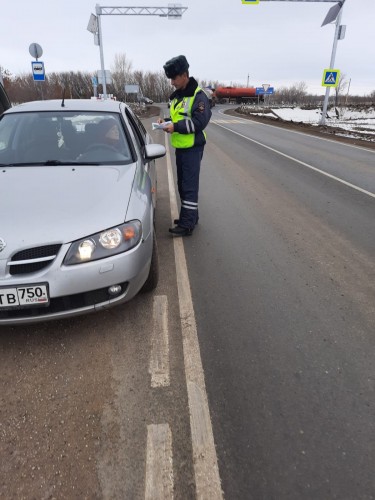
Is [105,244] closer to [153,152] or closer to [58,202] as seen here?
[58,202]

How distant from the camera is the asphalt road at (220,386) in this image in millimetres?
1734

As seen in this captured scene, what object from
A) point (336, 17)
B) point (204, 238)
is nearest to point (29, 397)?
point (204, 238)

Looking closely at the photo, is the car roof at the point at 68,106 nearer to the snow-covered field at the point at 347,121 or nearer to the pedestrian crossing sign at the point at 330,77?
the snow-covered field at the point at 347,121

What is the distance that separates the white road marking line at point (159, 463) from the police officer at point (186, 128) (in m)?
2.96

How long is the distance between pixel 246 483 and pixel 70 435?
91 centimetres

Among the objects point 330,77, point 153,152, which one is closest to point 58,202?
point 153,152

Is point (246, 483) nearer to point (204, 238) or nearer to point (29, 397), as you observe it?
point (29, 397)

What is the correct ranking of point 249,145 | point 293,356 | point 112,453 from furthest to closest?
point 249,145
point 293,356
point 112,453

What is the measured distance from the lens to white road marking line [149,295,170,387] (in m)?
2.33

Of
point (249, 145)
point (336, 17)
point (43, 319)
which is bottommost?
point (249, 145)

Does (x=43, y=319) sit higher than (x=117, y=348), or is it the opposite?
(x=43, y=319)

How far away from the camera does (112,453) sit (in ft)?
6.02

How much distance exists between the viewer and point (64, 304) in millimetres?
2395

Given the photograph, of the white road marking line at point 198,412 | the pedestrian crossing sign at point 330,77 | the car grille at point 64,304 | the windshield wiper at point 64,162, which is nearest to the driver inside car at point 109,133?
the windshield wiper at point 64,162
